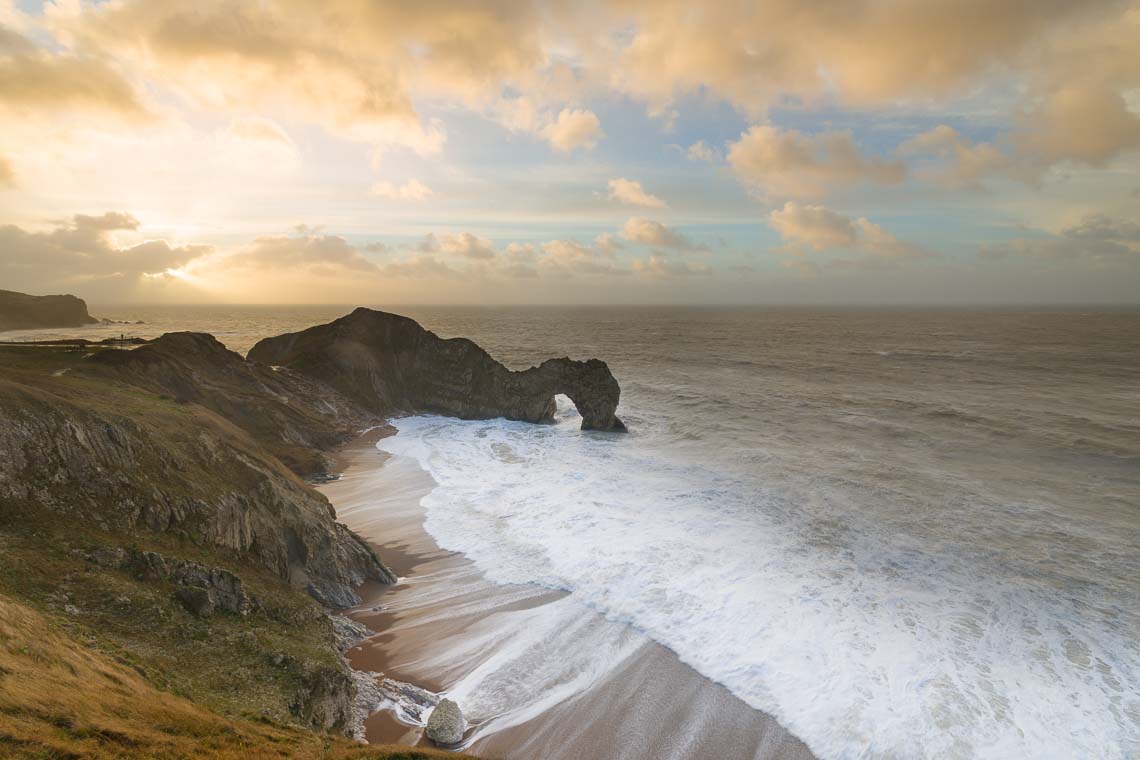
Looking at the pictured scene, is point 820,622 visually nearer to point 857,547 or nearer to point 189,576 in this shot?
point 857,547

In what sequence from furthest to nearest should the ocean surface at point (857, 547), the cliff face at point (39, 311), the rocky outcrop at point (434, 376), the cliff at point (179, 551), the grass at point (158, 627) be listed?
the cliff face at point (39, 311) < the rocky outcrop at point (434, 376) < the ocean surface at point (857, 547) < the cliff at point (179, 551) < the grass at point (158, 627)

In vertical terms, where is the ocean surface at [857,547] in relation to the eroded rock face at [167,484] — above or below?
below

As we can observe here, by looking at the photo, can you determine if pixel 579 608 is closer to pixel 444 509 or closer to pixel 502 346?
pixel 444 509

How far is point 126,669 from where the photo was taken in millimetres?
12031

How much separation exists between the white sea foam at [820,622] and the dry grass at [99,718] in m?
6.11

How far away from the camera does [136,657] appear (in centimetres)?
1277

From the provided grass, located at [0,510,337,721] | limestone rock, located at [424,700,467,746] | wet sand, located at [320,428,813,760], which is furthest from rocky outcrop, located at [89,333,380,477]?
limestone rock, located at [424,700,467,746]

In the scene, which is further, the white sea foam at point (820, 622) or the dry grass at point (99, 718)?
the white sea foam at point (820, 622)

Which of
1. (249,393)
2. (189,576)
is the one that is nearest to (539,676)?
(189,576)

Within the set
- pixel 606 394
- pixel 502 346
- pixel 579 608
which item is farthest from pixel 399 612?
pixel 502 346

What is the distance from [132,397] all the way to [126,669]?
1858 cm

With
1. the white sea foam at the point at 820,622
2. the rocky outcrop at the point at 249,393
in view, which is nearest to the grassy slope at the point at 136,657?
the white sea foam at the point at 820,622

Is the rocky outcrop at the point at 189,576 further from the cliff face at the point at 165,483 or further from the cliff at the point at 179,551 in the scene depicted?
the cliff face at the point at 165,483

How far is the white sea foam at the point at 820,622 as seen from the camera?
1527cm
